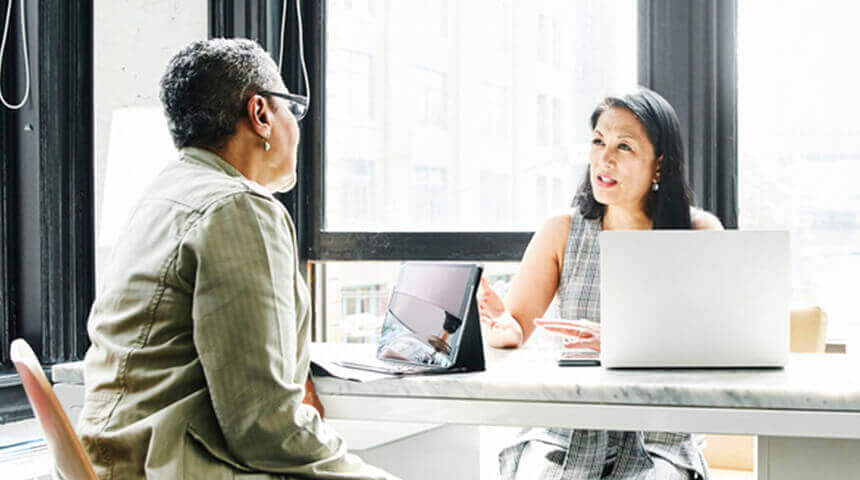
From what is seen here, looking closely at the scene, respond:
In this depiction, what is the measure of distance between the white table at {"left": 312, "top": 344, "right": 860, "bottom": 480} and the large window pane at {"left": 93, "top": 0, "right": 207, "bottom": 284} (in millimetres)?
947

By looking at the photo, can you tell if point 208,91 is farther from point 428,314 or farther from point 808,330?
point 808,330

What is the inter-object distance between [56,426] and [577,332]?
1086 millimetres

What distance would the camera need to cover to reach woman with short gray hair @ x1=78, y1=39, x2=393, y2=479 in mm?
1108

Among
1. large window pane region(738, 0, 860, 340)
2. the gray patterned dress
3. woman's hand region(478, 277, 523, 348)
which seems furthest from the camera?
large window pane region(738, 0, 860, 340)

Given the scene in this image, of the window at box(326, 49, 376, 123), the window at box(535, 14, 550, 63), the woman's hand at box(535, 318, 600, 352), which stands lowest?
the woman's hand at box(535, 318, 600, 352)

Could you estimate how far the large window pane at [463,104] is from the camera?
2.85 m

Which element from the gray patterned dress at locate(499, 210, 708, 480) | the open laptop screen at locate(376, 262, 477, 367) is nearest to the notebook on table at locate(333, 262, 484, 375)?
the open laptop screen at locate(376, 262, 477, 367)

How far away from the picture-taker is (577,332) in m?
1.78

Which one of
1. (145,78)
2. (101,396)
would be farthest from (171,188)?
(145,78)

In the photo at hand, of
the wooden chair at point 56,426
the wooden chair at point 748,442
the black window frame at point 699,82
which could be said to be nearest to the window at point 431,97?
the black window frame at point 699,82

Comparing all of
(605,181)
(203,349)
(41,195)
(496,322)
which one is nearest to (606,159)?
(605,181)

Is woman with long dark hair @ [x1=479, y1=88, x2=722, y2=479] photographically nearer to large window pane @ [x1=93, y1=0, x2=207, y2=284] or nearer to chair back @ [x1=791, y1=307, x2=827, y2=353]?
chair back @ [x1=791, y1=307, x2=827, y2=353]

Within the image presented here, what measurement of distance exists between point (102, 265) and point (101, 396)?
144 centimetres

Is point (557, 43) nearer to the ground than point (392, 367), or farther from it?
farther from it
